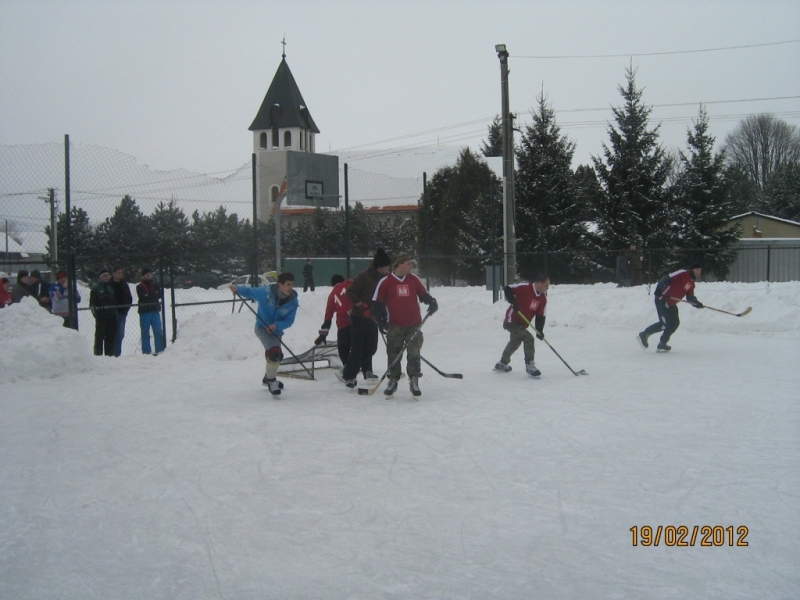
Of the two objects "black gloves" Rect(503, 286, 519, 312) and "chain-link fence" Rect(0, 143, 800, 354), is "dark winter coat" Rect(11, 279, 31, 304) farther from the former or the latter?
"black gloves" Rect(503, 286, 519, 312)

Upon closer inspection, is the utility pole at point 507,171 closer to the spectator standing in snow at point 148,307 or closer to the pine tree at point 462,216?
the pine tree at point 462,216

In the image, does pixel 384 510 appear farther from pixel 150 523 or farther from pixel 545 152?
pixel 545 152

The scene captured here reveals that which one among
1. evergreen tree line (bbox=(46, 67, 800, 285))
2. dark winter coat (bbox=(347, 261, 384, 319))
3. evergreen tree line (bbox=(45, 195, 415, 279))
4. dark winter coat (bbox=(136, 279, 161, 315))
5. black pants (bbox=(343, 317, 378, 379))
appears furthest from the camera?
evergreen tree line (bbox=(46, 67, 800, 285))

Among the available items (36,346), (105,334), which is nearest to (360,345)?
(36,346)

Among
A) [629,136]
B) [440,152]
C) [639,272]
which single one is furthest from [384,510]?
[440,152]

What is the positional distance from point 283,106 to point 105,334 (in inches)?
2292

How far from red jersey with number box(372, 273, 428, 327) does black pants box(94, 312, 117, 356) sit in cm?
512

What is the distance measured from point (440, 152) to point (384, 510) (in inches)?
2002

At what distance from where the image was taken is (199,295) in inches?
519

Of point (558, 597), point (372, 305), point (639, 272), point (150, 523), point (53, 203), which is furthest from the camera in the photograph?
point (639, 272)

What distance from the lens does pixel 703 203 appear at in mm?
26766

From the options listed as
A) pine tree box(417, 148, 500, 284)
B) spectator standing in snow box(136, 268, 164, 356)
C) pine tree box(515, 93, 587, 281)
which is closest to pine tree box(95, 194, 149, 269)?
spectator standing in snow box(136, 268, 164, 356)

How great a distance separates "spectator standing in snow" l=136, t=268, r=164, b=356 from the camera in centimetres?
1130

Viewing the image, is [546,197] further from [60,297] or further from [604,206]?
[60,297]
